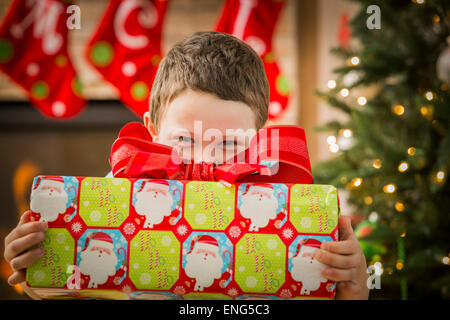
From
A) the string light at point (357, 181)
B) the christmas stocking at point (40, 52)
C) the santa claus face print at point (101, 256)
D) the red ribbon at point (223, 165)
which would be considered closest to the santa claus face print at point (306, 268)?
the red ribbon at point (223, 165)

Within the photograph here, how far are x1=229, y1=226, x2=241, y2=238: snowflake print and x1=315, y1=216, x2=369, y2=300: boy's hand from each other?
0.34ft

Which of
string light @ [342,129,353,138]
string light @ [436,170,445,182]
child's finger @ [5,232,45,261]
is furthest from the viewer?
string light @ [342,129,353,138]

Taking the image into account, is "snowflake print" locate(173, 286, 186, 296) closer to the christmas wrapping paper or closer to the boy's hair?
the christmas wrapping paper

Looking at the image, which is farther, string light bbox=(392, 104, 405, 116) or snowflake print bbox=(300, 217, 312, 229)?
string light bbox=(392, 104, 405, 116)

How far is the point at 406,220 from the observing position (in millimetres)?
1324

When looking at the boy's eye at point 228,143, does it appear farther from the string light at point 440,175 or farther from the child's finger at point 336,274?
the string light at point 440,175

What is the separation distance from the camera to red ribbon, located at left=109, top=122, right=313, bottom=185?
0.55 metres

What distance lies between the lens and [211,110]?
60 centimetres

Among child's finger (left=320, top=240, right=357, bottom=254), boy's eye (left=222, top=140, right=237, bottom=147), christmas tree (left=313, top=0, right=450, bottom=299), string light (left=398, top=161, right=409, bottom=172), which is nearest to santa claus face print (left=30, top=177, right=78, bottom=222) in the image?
boy's eye (left=222, top=140, right=237, bottom=147)

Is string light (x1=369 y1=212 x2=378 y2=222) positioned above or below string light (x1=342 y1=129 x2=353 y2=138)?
below

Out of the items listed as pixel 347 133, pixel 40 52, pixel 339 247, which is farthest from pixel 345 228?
pixel 40 52

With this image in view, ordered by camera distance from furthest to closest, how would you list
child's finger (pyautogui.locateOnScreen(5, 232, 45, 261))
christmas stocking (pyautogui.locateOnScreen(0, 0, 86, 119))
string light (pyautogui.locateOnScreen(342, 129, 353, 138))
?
1. christmas stocking (pyautogui.locateOnScreen(0, 0, 86, 119))
2. string light (pyautogui.locateOnScreen(342, 129, 353, 138))
3. child's finger (pyautogui.locateOnScreen(5, 232, 45, 261))

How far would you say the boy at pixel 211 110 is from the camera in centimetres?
51

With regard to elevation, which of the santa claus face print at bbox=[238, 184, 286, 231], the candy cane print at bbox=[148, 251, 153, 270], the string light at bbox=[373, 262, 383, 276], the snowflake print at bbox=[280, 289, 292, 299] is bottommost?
the string light at bbox=[373, 262, 383, 276]
